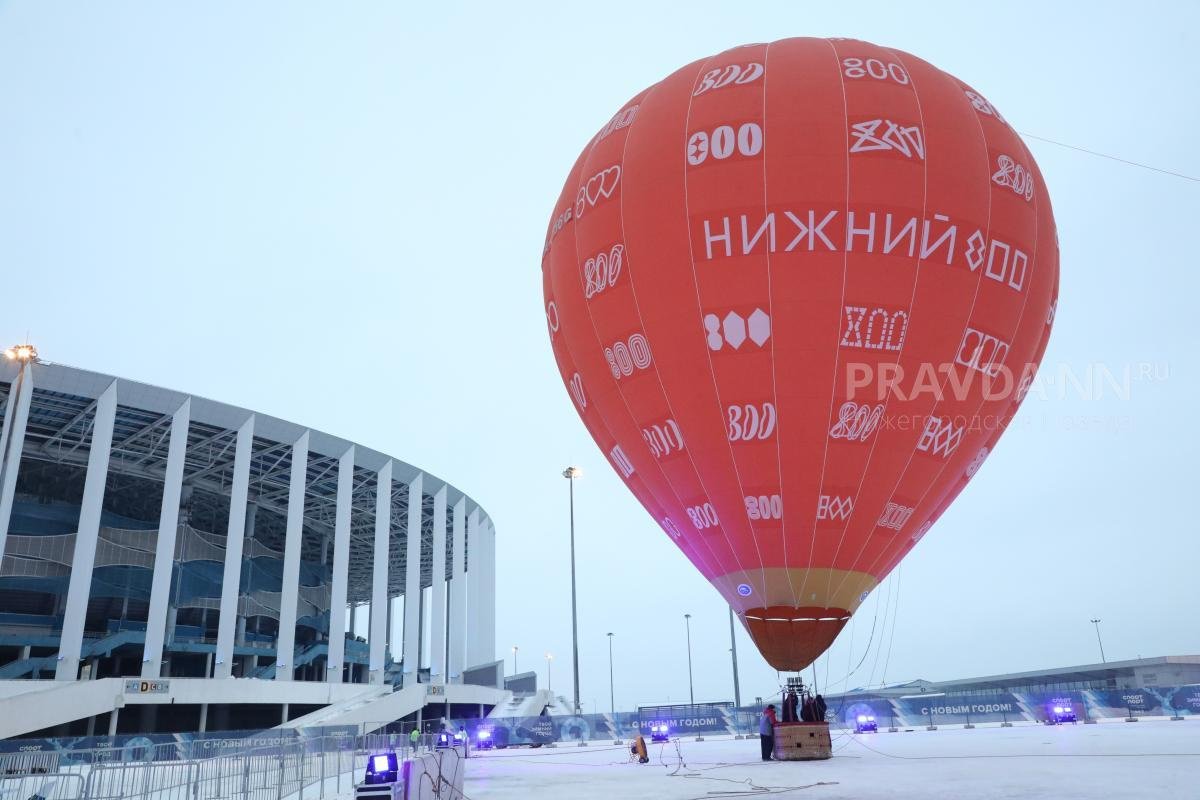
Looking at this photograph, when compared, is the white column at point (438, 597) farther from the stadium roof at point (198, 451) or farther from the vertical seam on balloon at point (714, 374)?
the vertical seam on balloon at point (714, 374)

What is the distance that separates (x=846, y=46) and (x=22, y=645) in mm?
62384

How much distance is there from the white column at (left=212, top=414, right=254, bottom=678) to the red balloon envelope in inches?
1407

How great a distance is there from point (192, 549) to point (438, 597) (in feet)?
56.5

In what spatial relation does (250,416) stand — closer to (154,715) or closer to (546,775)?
(154,715)

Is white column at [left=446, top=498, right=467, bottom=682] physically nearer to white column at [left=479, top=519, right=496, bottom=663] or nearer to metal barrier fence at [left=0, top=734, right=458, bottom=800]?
white column at [left=479, top=519, right=496, bottom=663]

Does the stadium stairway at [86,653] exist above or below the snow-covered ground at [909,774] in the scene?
above

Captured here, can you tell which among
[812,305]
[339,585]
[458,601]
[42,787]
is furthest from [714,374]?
[458,601]

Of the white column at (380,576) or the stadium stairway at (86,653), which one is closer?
the stadium stairway at (86,653)

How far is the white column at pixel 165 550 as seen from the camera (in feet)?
143

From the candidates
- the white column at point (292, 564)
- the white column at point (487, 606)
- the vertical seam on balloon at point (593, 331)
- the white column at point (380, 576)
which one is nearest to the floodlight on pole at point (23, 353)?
the vertical seam on balloon at point (593, 331)

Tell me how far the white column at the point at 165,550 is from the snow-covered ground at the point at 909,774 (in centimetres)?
2244

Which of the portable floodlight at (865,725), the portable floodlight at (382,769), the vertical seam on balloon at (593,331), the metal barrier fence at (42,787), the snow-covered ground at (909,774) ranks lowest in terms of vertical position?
the snow-covered ground at (909,774)

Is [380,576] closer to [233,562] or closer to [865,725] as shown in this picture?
[233,562]

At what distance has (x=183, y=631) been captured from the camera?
221 ft
